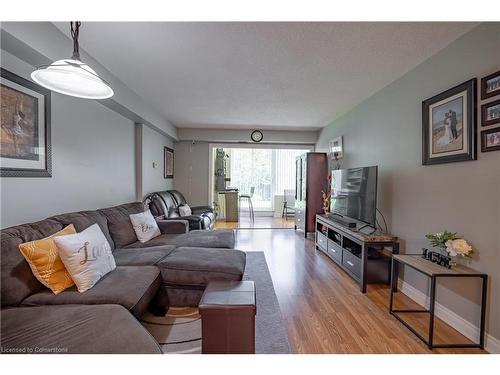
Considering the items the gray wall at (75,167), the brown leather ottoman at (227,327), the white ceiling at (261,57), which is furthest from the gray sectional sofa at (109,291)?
the white ceiling at (261,57)

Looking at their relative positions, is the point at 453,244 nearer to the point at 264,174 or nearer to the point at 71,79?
the point at 71,79

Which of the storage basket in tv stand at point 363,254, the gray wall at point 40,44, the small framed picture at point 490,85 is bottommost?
the storage basket in tv stand at point 363,254

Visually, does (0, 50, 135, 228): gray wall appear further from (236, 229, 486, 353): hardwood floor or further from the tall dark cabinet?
the tall dark cabinet

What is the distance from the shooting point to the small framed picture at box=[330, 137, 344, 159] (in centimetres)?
444

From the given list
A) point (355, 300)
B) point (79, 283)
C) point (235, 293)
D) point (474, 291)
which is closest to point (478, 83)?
point (474, 291)

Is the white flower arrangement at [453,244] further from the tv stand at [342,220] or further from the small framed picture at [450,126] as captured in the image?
the tv stand at [342,220]

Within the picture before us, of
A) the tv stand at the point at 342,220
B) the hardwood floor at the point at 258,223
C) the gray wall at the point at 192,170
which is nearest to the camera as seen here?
the tv stand at the point at 342,220

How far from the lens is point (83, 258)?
1.71 metres

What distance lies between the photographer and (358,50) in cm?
220

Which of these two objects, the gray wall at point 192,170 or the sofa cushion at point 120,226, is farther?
the gray wall at point 192,170

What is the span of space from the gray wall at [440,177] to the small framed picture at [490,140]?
0.04m

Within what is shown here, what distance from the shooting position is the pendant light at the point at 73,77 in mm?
1388

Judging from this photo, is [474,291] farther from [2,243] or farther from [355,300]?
[2,243]

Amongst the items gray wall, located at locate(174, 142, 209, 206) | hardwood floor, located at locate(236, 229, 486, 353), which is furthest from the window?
hardwood floor, located at locate(236, 229, 486, 353)
